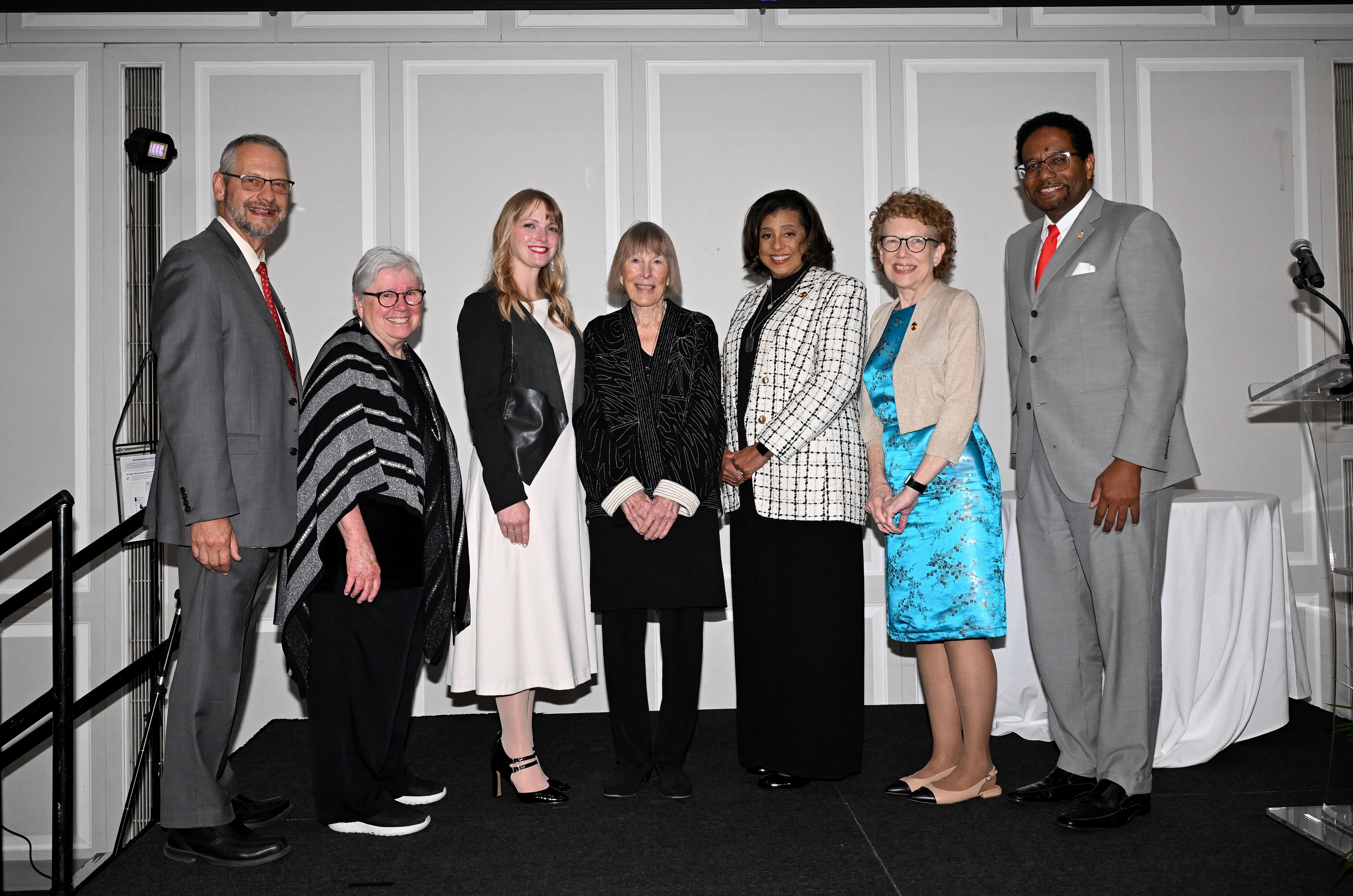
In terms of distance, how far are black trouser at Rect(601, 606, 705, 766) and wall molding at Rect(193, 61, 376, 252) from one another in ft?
8.03

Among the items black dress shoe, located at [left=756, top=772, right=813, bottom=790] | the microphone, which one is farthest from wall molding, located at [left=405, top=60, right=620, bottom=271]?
the microphone

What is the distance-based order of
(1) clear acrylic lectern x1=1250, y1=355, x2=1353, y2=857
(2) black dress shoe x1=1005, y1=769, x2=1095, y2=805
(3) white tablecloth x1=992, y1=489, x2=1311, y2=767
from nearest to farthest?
1. (1) clear acrylic lectern x1=1250, y1=355, x2=1353, y2=857
2. (2) black dress shoe x1=1005, y1=769, x2=1095, y2=805
3. (3) white tablecloth x1=992, y1=489, x2=1311, y2=767

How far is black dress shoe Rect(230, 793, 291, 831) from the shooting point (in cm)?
272

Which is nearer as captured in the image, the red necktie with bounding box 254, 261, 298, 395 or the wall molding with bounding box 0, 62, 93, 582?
the red necktie with bounding box 254, 261, 298, 395

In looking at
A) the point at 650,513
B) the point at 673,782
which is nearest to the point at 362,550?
the point at 650,513

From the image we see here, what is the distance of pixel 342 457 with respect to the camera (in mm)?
2525

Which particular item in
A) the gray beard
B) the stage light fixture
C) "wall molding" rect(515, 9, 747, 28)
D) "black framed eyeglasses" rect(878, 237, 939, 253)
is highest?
"wall molding" rect(515, 9, 747, 28)

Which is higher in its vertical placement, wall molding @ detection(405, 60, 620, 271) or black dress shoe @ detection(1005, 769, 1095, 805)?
wall molding @ detection(405, 60, 620, 271)

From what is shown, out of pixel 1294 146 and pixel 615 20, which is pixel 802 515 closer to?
→ pixel 615 20

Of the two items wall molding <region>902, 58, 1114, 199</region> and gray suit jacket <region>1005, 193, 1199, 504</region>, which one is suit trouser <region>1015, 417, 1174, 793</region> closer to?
gray suit jacket <region>1005, 193, 1199, 504</region>

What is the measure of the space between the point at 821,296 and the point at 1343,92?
344 cm

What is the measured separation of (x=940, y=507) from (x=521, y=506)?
1.27 meters

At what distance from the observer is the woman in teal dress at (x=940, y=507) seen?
2.77m

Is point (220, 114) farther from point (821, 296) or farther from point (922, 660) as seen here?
point (922, 660)
